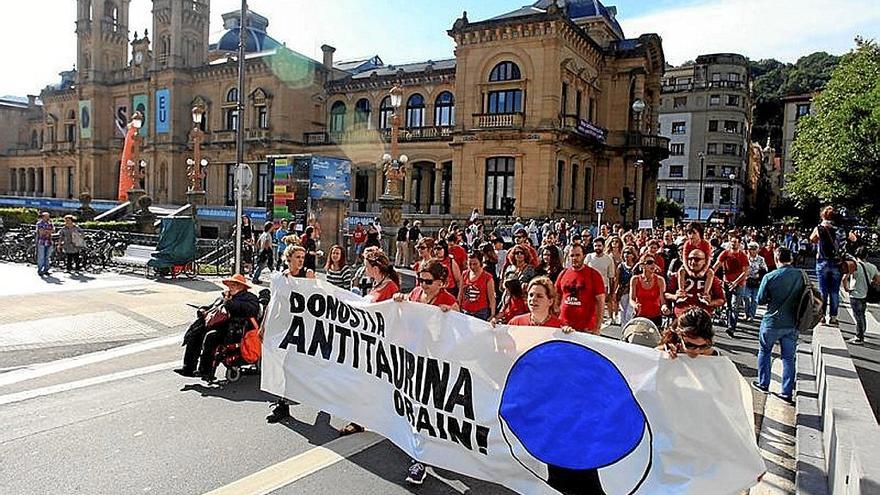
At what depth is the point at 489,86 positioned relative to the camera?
3772 centimetres

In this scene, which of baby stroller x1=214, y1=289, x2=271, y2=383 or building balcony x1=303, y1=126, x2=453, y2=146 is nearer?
baby stroller x1=214, y1=289, x2=271, y2=383

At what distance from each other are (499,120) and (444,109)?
32.0 ft

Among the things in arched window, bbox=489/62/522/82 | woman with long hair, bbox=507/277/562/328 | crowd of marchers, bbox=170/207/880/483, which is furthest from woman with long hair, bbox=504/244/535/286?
arched window, bbox=489/62/522/82

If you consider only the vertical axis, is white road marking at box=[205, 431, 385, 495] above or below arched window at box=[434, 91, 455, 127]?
below

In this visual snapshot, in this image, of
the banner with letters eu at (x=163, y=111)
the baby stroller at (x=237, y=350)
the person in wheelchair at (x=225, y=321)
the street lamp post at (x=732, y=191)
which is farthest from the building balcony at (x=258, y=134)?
the street lamp post at (x=732, y=191)

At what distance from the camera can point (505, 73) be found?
3731 cm

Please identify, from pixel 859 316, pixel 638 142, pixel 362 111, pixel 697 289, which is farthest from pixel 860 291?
pixel 362 111

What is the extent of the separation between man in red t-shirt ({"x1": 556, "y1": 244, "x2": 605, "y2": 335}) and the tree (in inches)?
1038

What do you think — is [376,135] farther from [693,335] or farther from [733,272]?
[693,335]

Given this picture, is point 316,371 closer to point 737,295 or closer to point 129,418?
point 129,418

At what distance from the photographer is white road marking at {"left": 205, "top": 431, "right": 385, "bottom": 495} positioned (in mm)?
4863

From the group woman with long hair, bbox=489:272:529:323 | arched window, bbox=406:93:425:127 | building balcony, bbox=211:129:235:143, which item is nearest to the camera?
woman with long hair, bbox=489:272:529:323

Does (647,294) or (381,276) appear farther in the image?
(647,294)

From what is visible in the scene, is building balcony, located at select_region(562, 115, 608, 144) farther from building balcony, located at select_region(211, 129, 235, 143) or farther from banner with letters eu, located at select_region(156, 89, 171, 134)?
banner with letters eu, located at select_region(156, 89, 171, 134)
